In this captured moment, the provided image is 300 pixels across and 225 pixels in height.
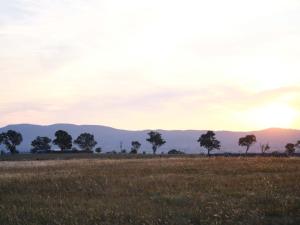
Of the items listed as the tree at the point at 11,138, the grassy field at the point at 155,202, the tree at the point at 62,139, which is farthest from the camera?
the tree at the point at 11,138

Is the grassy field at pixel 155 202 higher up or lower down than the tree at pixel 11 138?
lower down

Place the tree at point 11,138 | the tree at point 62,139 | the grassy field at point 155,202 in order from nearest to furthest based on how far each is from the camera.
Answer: the grassy field at point 155,202 < the tree at point 62,139 < the tree at point 11,138

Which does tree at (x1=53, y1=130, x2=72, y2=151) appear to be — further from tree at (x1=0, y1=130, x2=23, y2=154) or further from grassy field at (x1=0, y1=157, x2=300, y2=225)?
grassy field at (x1=0, y1=157, x2=300, y2=225)

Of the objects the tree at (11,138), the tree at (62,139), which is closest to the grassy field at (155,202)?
the tree at (62,139)

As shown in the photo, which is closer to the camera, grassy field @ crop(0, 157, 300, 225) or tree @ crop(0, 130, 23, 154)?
grassy field @ crop(0, 157, 300, 225)

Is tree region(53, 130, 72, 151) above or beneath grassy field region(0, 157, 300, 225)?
above

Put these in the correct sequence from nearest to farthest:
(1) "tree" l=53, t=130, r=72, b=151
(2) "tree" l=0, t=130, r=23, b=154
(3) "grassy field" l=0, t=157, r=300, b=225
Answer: (3) "grassy field" l=0, t=157, r=300, b=225 → (1) "tree" l=53, t=130, r=72, b=151 → (2) "tree" l=0, t=130, r=23, b=154

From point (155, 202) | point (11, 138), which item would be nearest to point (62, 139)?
point (11, 138)

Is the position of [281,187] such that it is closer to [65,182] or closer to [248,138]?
[65,182]

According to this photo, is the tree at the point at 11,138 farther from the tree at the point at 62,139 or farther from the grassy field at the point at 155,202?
the grassy field at the point at 155,202

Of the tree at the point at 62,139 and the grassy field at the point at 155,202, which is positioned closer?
the grassy field at the point at 155,202

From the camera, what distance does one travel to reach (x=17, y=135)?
602 feet

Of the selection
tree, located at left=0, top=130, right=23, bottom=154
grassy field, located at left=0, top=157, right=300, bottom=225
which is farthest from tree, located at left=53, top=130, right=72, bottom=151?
grassy field, located at left=0, top=157, right=300, bottom=225

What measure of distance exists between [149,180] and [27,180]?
7.95 meters
